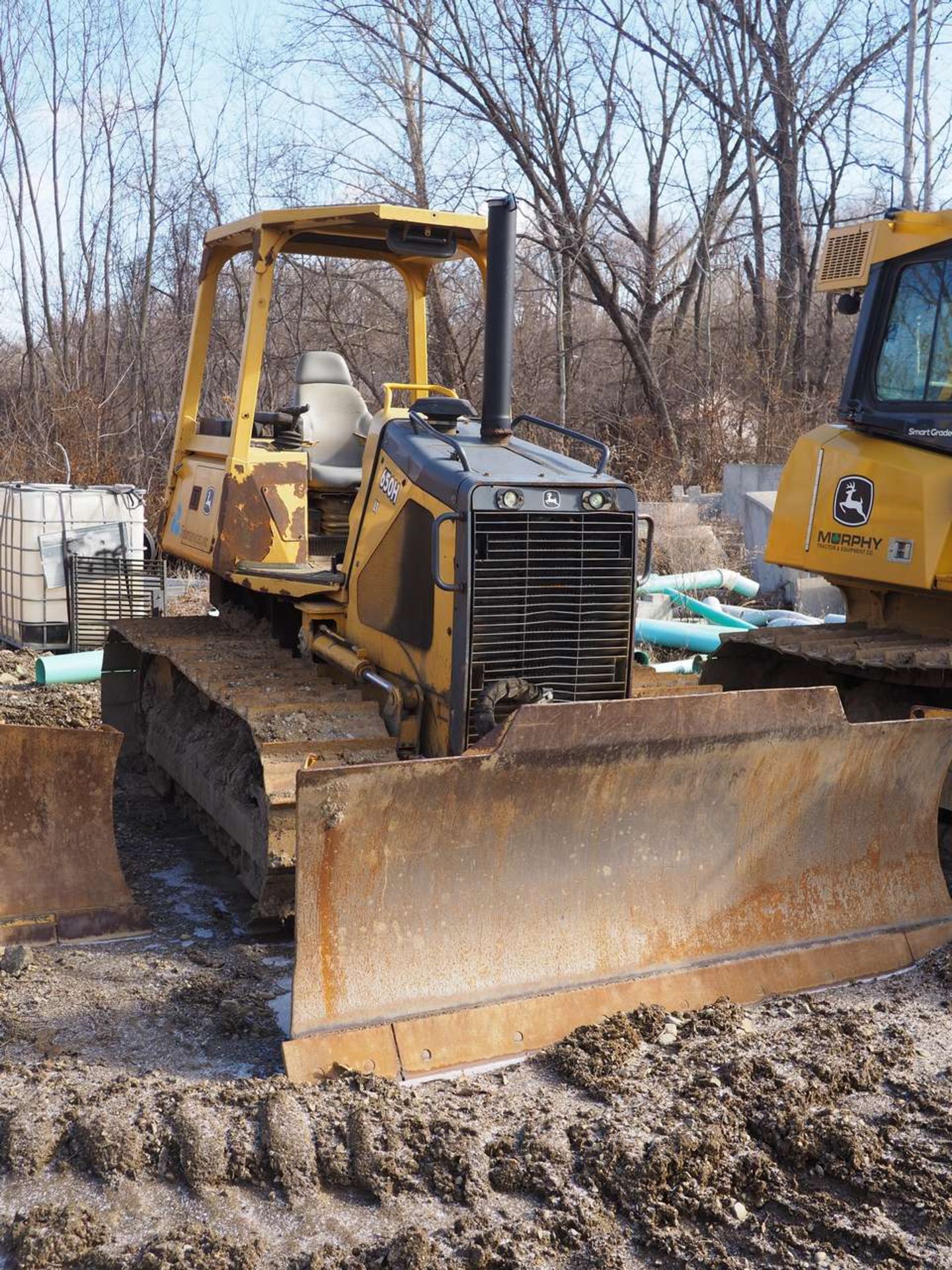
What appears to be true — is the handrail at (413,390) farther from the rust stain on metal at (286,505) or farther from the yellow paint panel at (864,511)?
the yellow paint panel at (864,511)

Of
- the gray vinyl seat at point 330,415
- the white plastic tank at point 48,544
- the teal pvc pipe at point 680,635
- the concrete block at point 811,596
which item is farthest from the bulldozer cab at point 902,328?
the white plastic tank at point 48,544

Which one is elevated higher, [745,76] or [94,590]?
[745,76]

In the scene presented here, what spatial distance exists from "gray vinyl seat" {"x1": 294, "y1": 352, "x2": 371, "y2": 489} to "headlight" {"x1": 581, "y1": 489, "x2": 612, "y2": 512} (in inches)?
61.2

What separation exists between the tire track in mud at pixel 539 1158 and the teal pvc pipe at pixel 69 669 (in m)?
5.28

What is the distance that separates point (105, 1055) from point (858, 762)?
101 inches

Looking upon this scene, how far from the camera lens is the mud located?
2.82 meters

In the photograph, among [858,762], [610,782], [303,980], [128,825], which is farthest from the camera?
[128,825]

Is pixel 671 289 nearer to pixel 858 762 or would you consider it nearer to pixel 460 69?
pixel 460 69

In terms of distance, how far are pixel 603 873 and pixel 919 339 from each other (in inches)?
121

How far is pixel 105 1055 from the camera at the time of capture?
12.0 feet

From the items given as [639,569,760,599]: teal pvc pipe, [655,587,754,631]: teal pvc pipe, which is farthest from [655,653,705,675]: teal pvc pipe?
[639,569,760,599]: teal pvc pipe

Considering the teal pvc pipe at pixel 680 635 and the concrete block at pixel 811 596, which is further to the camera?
the concrete block at pixel 811 596

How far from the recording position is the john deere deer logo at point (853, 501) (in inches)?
222

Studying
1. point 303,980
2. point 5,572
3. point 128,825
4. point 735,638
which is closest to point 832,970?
point 303,980
